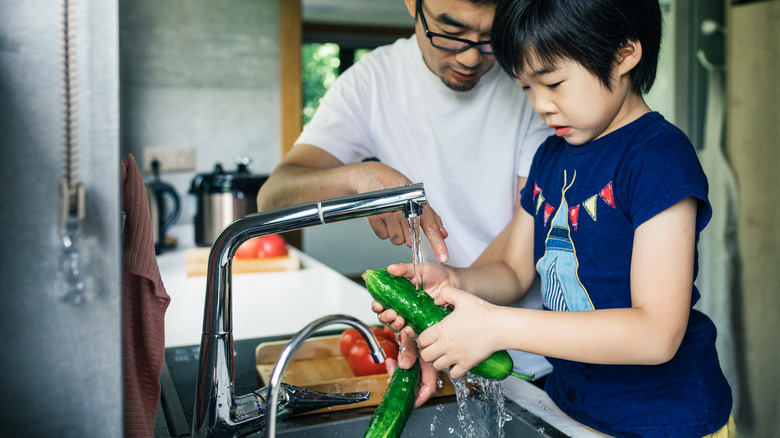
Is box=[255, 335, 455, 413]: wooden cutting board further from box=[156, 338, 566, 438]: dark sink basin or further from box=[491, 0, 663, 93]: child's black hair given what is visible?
box=[491, 0, 663, 93]: child's black hair

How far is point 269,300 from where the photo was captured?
1.88m

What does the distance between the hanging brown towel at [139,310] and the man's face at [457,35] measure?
68cm

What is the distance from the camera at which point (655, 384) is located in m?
1.02

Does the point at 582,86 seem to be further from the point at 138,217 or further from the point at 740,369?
the point at 740,369

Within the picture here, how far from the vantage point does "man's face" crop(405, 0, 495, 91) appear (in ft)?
3.90

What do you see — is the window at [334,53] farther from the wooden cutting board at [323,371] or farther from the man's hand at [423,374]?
the man's hand at [423,374]

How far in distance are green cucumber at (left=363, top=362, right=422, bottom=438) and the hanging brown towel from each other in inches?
11.1

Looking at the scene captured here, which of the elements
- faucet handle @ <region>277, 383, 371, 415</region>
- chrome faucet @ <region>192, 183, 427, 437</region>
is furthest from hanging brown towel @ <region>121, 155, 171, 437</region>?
faucet handle @ <region>277, 383, 371, 415</region>

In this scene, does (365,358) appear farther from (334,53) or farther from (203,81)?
(203,81)

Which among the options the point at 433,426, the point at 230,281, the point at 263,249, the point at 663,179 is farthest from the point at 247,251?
the point at 663,179

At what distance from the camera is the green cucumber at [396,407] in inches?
34.0

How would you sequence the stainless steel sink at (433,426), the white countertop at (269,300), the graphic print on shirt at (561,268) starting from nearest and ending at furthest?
the stainless steel sink at (433,426)
the graphic print on shirt at (561,268)
the white countertop at (269,300)

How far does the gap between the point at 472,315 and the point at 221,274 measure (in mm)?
320

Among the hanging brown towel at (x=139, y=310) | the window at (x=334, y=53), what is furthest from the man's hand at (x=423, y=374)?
the window at (x=334, y=53)
